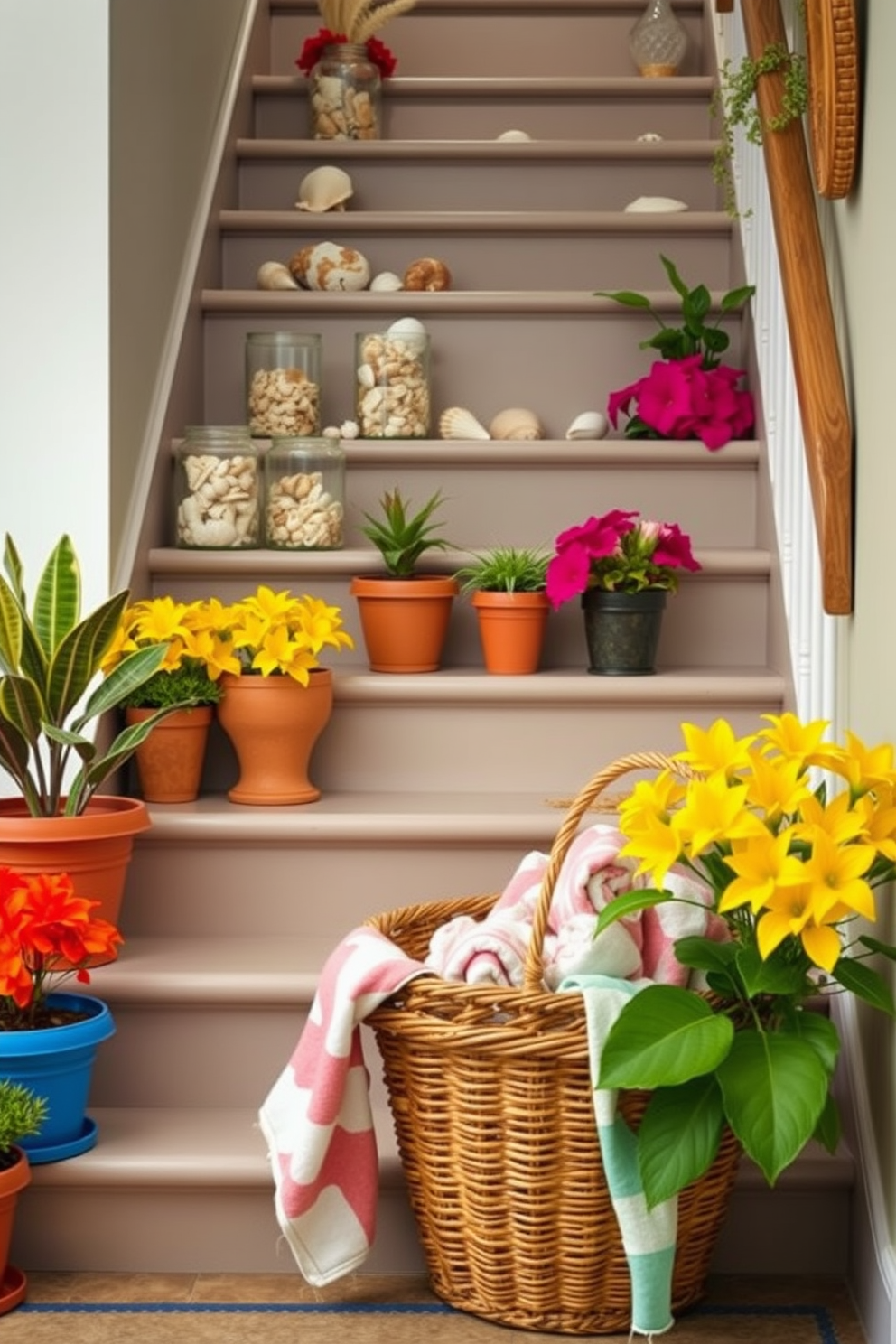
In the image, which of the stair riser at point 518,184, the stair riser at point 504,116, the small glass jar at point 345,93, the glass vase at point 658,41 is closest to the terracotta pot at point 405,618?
the stair riser at point 518,184

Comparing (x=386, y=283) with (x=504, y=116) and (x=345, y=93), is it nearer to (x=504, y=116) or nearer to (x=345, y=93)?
(x=345, y=93)

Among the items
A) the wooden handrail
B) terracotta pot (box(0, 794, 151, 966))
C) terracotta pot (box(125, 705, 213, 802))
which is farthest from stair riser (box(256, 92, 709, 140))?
terracotta pot (box(0, 794, 151, 966))

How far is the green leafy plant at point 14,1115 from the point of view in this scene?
6.96 feet

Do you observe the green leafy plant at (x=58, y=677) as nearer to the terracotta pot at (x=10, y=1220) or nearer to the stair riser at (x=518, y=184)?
the terracotta pot at (x=10, y=1220)

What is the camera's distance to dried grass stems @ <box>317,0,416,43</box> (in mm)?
3922

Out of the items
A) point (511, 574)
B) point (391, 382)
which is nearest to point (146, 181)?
point (391, 382)

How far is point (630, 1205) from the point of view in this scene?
196 cm

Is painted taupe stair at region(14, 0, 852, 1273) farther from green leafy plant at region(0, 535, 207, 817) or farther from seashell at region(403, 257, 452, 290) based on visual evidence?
green leafy plant at region(0, 535, 207, 817)

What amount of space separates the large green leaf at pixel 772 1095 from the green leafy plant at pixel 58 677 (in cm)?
96

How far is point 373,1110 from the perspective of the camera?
7.98 feet

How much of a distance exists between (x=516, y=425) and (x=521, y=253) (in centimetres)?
51

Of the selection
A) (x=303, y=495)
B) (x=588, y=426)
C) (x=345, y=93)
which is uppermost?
(x=345, y=93)

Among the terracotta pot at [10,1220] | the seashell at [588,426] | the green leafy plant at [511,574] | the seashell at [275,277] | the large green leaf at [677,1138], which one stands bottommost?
the terracotta pot at [10,1220]

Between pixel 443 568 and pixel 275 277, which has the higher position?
pixel 275 277
